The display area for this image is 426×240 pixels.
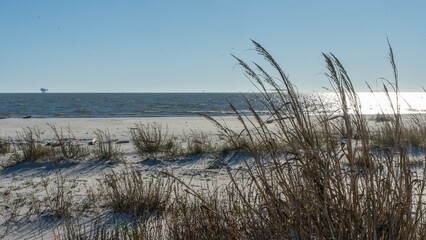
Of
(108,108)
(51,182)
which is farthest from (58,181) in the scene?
(108,108)

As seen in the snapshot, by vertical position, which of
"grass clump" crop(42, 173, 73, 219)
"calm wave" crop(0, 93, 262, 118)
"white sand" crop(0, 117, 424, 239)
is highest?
"grass clump" crop(42, 173, 73, 219)

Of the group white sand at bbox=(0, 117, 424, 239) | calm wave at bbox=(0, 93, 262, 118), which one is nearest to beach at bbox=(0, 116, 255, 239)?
white sand at bbox=(0, 117, 424, 239)

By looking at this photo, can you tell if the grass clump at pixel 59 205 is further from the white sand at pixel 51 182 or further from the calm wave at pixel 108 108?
the calm wave at pixel 108 108

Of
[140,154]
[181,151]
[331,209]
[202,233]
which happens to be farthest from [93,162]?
[331,209]

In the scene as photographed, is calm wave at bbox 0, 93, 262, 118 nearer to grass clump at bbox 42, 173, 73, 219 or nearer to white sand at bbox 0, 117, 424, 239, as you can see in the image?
white sand at bbox 0, 117, 424, 239

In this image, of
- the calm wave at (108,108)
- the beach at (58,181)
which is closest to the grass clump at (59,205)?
the beach at (58,181)

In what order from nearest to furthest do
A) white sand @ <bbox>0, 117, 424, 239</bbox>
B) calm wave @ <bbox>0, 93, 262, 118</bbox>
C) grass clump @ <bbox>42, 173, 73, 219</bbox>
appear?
grass clump @ <bbox>42, 173, 73, 219</bbox>
white sand @ <bbox>0, 117, 424, 239</bbox>
calm wave @ <bbox>0, 93, 262, 118</bbox>

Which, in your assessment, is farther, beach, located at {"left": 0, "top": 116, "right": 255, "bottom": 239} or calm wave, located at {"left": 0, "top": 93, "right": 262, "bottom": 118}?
calm wave, located at {"left": 0, "top": 93, "right": 262, "bottom": 118}

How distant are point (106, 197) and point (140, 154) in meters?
4.14

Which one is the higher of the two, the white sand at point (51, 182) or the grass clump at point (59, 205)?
the grass clump at point (59, 205)

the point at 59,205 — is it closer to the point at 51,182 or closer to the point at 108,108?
the point at 51,182

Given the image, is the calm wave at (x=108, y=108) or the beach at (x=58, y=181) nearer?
the beach at (x=58, y=181)

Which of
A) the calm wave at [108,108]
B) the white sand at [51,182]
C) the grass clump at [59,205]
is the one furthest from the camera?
the calm wave at [108,108]

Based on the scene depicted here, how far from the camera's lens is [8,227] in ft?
12.5
